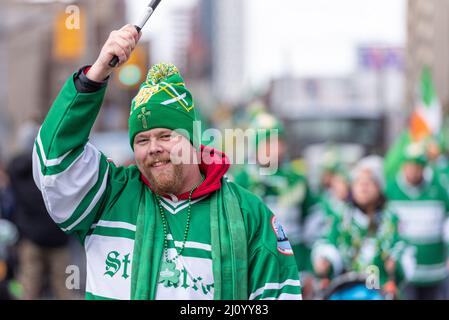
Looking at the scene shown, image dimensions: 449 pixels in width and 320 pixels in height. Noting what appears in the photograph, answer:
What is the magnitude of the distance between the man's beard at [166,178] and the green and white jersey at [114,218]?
0.09 metres

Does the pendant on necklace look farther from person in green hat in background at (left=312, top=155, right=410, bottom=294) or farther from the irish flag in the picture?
the irish flag

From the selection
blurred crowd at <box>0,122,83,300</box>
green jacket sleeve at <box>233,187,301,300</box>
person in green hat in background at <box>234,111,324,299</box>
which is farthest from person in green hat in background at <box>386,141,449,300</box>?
green jacket sleeve at <box>233,187,301,300</box>

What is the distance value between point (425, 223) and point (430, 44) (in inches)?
3067

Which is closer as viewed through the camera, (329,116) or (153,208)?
(153,208)

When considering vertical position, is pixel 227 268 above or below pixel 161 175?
below

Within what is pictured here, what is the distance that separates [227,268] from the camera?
347cm

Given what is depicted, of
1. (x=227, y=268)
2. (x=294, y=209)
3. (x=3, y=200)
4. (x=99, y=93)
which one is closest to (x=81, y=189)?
(x=99, y=93)

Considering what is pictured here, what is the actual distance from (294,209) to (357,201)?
228 cm

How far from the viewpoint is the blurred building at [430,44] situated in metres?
80.5

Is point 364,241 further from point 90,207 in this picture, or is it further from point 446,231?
point 90,207

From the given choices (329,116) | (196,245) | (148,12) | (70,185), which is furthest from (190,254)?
(329,116)

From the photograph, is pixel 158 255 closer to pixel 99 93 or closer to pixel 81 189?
pixel 81 189

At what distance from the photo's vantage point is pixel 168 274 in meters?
3.47

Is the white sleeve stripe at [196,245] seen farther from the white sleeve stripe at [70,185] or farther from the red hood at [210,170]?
the white sleeve stripe at [70,185]
